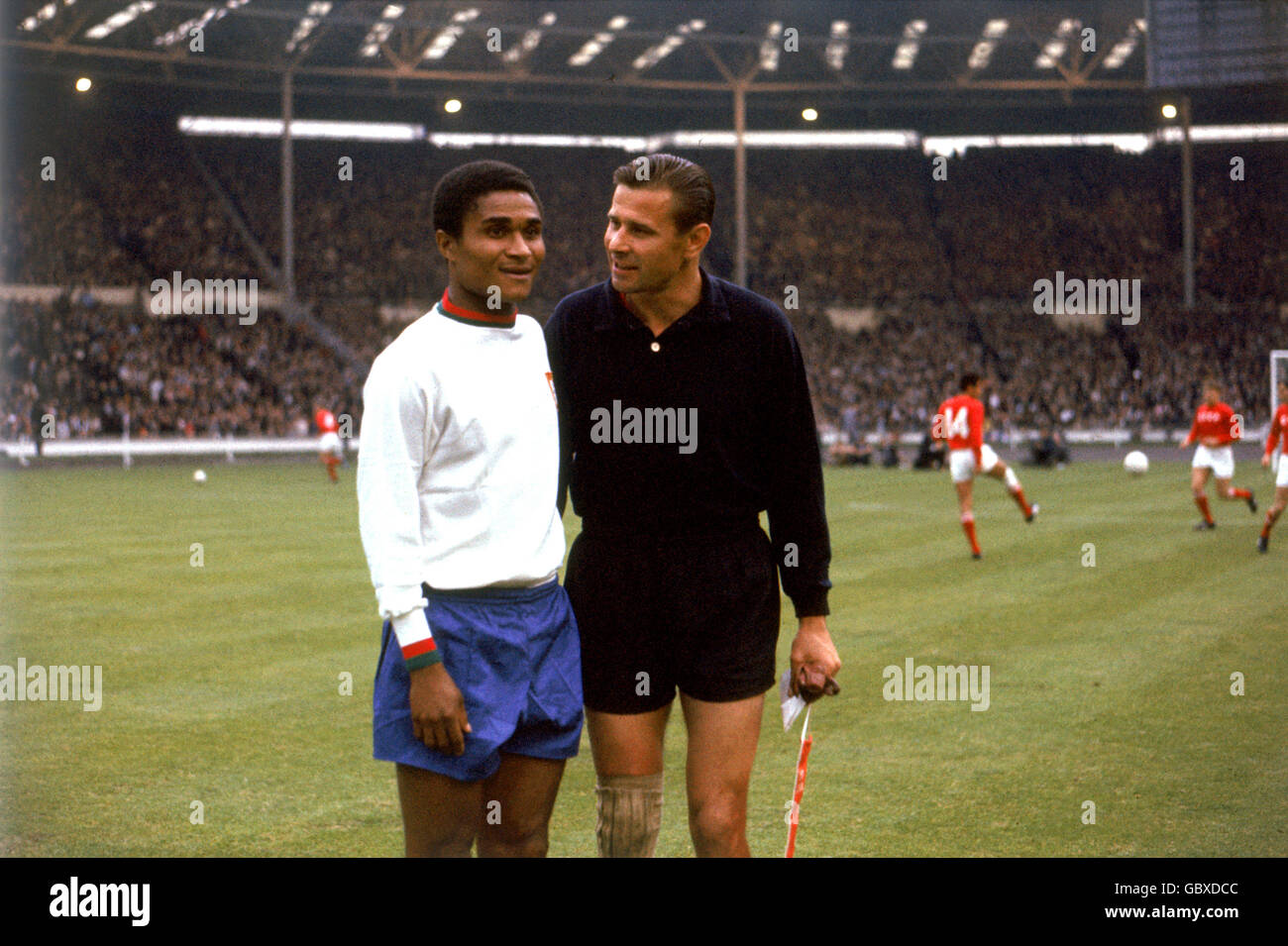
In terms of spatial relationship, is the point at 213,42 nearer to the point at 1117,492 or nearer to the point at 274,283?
the point at 274,283

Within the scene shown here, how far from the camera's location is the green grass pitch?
601 centimetres

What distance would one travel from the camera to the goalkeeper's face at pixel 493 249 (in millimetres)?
3547

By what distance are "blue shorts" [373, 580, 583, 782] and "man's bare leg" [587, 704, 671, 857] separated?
0.99 ft

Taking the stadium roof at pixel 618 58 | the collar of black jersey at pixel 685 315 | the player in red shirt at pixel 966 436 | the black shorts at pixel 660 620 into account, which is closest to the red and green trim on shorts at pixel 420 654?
the black shorts at pixel 660 620

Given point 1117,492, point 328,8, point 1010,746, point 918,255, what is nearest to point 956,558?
point 1010,746

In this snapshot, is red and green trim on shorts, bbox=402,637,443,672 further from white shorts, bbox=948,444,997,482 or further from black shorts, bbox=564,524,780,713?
white shorts, bbox=948,444,997,482

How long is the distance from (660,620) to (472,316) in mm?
1012

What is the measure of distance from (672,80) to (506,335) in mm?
46053

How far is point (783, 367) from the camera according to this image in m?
4.03

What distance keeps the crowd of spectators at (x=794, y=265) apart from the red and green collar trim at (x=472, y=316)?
116ft

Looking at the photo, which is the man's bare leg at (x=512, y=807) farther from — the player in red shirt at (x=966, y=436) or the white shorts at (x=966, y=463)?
the white shorts at (x=966, y=463)

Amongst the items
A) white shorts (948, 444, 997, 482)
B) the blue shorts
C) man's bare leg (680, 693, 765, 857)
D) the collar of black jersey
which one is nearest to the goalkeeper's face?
the collar of black jersey

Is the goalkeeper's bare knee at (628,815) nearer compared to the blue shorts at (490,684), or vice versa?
the blue shorts at (490,684)

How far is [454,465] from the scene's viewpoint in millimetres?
3432
